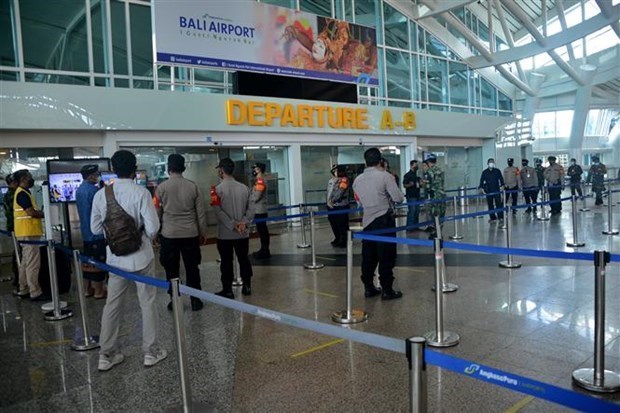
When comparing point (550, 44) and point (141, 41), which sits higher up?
point (550, 44)

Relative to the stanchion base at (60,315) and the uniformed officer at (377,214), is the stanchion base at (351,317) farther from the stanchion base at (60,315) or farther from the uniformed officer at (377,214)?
the stanchion base at (60,315)

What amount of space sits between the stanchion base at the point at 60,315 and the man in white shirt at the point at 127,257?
2.06 m

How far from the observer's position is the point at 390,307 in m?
5.86

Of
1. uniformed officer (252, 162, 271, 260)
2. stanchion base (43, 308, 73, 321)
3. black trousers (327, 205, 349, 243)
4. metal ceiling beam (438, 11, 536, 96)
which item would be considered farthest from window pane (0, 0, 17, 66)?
metal ceiling beam (438, 11, 536, 96)

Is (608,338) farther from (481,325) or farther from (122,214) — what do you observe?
(122,214)

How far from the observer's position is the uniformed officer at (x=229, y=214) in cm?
641

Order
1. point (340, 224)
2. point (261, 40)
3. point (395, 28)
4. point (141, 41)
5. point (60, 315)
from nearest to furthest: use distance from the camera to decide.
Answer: point (60, 315), point (340, 224), point (141, 41), point (261, 40), point (395, 28)

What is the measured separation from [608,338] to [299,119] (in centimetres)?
1189

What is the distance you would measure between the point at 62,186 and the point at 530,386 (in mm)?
8299

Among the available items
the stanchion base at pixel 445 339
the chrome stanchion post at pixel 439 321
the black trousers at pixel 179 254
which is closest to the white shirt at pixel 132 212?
the black trousers at pixel 179 254

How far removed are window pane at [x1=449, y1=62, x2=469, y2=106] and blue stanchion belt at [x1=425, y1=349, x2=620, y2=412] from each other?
74.1ft

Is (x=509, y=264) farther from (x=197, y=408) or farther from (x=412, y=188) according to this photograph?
(x=197, y=408)

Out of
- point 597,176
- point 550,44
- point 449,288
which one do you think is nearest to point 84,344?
point 449,288

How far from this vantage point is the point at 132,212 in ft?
14.1
